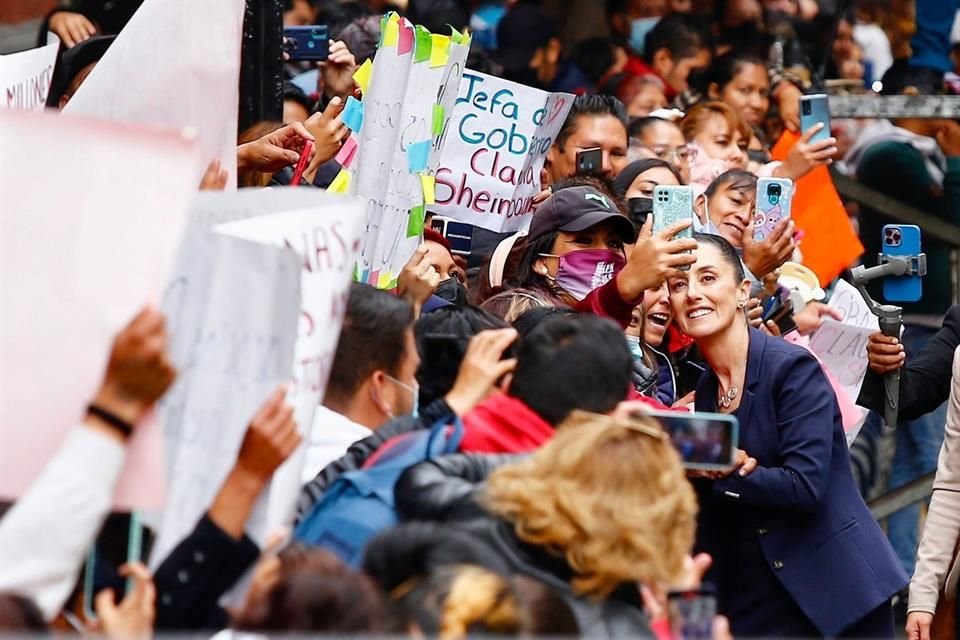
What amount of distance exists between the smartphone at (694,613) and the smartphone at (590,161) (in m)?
3.74

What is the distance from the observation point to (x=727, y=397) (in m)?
5.97

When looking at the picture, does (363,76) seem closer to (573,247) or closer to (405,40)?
(405,40)

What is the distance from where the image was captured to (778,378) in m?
5.86

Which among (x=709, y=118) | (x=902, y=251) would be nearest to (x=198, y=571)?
(x=902, y=251)

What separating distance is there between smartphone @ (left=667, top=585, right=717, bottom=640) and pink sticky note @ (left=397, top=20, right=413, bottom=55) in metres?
2.66

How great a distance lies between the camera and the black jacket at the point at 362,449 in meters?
4.39

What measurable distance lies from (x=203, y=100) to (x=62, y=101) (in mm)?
1212

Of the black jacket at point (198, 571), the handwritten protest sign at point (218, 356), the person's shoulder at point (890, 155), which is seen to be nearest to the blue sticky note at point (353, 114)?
the handwritten protest sign at point (218, 356)

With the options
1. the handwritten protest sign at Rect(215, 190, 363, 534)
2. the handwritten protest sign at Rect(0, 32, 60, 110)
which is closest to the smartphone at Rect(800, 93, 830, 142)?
the handwritten protest sign at Rect(0, 32, 60, 110)

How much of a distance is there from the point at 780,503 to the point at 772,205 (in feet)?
5.34

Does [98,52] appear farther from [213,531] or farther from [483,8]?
[483,8]

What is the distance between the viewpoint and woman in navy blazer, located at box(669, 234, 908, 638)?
18.9 feet

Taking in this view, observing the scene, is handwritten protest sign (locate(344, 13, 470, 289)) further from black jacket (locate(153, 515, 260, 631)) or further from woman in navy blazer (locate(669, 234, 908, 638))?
black jacket (locate(153, 515, 260, 631))

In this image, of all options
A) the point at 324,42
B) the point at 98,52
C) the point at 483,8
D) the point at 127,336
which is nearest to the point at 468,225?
the point at 324,42
